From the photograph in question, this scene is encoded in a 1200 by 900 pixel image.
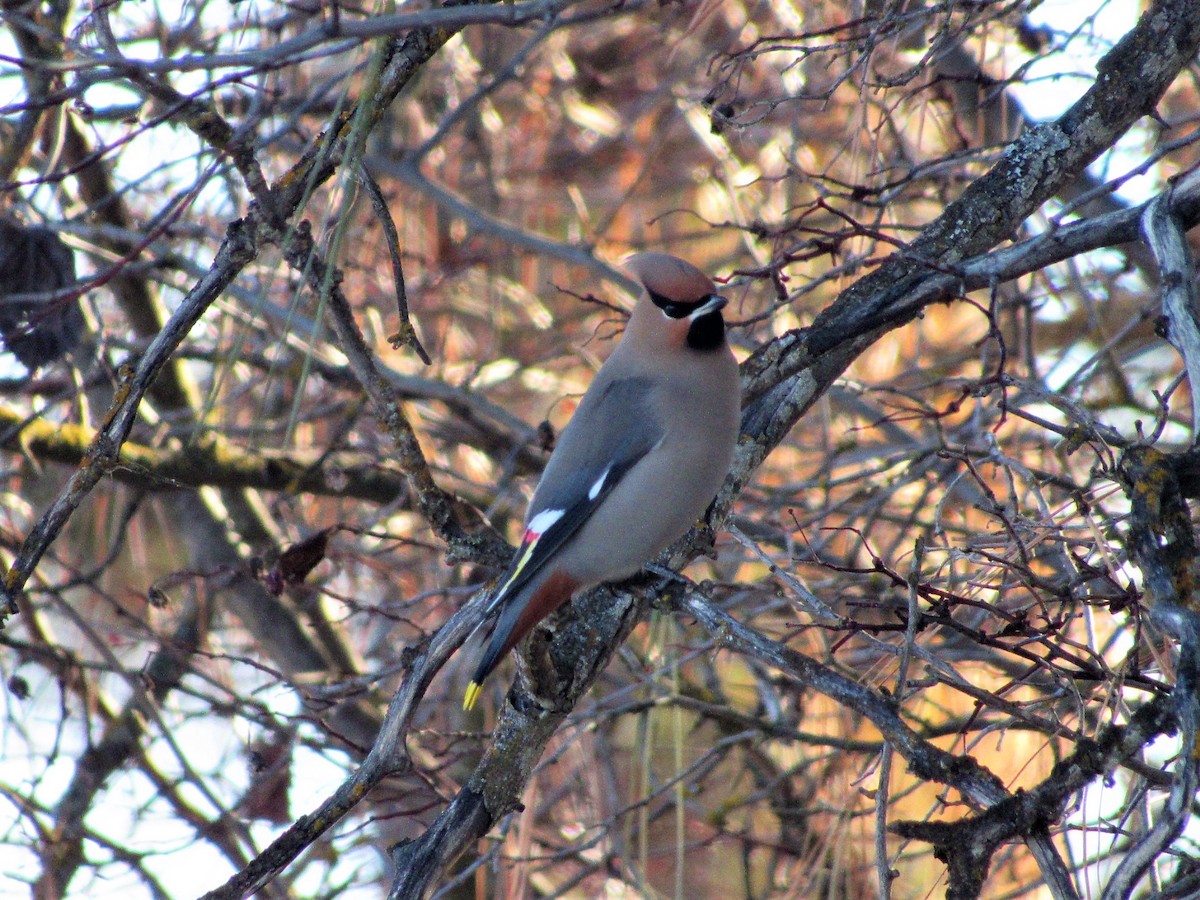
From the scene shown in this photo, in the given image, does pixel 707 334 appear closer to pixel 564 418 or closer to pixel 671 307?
pixel 671 307

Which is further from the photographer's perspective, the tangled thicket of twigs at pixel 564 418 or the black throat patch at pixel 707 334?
the black throat patch at pixel 707 334

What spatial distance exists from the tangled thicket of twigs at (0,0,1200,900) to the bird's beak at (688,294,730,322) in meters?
0.07

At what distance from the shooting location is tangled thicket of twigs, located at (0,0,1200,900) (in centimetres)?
181

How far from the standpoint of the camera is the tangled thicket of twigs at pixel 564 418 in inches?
71.2

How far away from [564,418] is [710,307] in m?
2.95

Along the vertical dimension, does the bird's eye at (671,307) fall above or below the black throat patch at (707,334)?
above

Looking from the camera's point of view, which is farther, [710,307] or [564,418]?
[564,418]

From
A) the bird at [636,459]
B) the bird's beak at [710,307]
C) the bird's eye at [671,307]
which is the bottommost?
the bird at [636,459]

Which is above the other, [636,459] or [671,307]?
[671,307]

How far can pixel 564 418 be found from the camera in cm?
550

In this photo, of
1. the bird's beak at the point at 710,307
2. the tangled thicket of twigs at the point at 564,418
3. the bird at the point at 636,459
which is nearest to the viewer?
the tangled thicket of twigs at the point at 564,418

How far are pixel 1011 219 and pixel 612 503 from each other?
914mm

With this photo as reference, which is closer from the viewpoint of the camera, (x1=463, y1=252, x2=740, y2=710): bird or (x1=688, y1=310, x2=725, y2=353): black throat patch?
(x1=463, y1=252, x2=740, y2=710): bird

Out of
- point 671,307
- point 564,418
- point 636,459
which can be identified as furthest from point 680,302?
point 564,418
